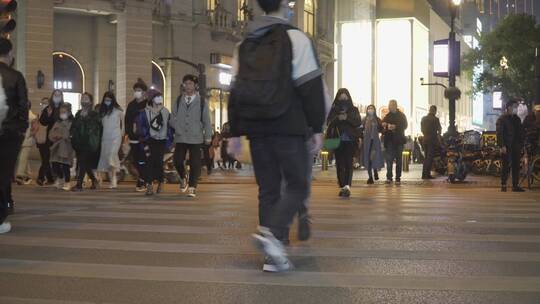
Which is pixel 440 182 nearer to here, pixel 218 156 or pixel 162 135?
pixel 162 135

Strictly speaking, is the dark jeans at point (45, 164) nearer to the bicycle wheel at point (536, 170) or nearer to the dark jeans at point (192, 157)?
the dark jeans at point (192, 157)

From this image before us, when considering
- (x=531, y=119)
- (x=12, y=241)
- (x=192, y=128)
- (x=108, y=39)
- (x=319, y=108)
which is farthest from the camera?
(x=108, y=39)

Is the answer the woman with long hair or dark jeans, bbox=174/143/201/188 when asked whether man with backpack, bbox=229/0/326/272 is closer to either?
dark jeans, bbox=174/143/201/188

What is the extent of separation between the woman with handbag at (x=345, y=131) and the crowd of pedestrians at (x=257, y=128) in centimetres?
2

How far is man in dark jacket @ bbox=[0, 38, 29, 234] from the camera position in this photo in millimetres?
7125

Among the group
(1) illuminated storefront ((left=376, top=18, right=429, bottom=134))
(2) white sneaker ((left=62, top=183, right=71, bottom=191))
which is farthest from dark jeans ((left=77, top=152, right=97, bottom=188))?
(1) illuminated storefront ((left=376, top=18, right=429, bottom=134))

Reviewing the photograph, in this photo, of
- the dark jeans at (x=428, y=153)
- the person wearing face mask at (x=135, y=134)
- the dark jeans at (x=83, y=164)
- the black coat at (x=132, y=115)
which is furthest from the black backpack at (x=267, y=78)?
the dark jeans at (x=428, y=153)

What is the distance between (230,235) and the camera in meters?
7.00

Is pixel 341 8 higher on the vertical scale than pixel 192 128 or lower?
higher

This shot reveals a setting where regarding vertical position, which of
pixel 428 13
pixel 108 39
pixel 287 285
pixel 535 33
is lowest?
pixel 287 285

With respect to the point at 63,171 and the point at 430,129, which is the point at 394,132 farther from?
the point at 63,171

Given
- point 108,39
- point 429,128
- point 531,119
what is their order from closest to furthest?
point 531,119 < point 429,128 < point 108,39

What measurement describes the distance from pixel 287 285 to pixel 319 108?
1249 millimetres

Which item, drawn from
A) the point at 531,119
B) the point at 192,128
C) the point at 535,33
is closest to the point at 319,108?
the point at 192,128
